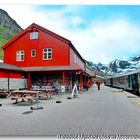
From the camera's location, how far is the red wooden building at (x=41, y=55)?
27.7 meters

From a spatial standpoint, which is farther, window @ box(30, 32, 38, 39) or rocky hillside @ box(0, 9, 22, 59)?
rocky hillside @ box(0, 9, 22, 59)

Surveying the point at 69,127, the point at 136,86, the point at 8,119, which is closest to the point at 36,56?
the point at 136,86

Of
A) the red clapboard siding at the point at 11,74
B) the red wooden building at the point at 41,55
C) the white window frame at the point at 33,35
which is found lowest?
the red clapboard siding at the point at 11,74

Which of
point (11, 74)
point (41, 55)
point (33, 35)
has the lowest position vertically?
point (11, 74)

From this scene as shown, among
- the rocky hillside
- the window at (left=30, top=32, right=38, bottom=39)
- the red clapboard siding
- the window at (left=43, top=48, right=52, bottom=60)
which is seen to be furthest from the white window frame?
the rocky hillside

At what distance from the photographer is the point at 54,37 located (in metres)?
28.3

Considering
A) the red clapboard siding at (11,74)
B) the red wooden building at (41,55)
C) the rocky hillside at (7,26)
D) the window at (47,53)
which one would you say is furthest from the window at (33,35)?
the rocky hillside at (7,26)

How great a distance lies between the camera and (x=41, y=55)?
94.0 ft

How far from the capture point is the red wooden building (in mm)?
27703

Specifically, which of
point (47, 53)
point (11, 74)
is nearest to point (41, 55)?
point (47, 53)

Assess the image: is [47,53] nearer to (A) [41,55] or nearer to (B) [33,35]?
(A) [41,55]

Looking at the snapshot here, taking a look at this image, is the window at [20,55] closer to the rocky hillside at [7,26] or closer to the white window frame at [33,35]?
the white window frame at [33,35]

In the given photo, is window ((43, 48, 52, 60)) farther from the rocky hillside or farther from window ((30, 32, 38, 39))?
the rocky hillside

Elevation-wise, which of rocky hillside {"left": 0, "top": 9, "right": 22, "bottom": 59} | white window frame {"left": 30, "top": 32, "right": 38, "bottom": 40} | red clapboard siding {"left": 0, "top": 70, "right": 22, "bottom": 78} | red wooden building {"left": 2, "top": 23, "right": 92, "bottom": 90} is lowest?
red clapboard siding {"left": 0, "top": 70, "right": 22, "bottom": 78}
